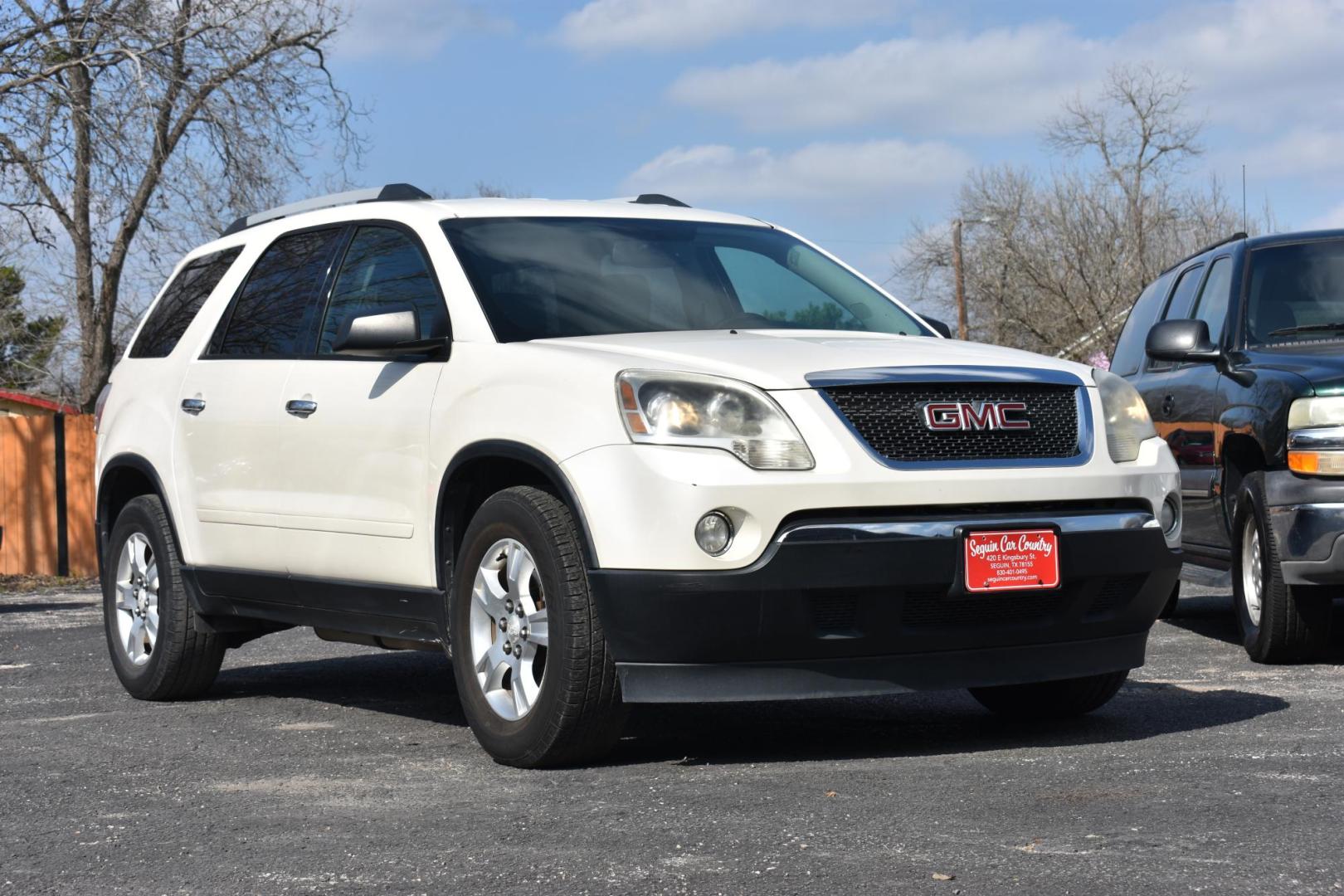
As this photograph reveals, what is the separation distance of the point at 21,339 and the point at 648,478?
81.9ft

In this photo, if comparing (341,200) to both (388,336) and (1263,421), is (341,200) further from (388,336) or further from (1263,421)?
(1263,421)

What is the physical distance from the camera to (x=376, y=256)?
657cm

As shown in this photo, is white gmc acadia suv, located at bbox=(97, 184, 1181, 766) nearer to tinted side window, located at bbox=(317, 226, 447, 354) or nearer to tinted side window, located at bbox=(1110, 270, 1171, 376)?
tinted side window, located at bbox=(317, 226, 447, 354)

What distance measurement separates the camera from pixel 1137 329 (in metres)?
10.3

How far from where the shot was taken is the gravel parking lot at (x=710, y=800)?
393 cm

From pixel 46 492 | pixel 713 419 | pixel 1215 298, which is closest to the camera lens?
pixel 713 419

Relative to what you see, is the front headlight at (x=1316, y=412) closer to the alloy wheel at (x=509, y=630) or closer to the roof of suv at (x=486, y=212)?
the roof of suv at (x=486, y=212)

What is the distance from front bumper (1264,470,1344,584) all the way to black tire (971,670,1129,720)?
4.84 ft

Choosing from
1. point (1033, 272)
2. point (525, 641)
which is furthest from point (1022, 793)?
point (1033, 272)

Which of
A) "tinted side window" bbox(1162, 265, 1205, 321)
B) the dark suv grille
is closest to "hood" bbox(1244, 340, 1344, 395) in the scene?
"tinted side window" bbox(1162, 265, 1205, 321)

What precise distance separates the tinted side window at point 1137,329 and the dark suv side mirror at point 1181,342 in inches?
63.5

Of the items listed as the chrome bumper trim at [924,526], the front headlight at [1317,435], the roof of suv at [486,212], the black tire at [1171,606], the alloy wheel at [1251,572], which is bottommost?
the black tire at [1171,606]

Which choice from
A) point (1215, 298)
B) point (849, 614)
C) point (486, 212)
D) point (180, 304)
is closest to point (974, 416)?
point (849, 614)

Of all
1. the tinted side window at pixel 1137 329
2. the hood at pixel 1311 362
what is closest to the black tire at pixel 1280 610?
the hood at pixel 1311 362
